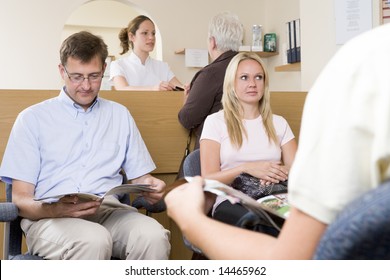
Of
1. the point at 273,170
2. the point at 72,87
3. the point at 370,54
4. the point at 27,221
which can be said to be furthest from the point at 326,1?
the point at 370,54

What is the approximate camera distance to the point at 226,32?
2619 millimetres

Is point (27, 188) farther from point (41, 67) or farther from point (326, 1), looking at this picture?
point (41, 67)

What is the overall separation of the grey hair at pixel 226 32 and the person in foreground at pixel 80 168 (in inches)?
32.3

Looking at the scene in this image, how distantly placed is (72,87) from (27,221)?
56 cm

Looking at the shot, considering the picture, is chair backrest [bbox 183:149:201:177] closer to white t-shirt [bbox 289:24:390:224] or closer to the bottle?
white t-shirt [bbox 289:24:390:224]

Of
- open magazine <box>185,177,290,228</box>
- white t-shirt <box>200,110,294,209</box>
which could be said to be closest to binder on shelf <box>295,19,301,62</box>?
white t-shirt <box>200,110,294,209</box>

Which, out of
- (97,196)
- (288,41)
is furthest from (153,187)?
(288,41)

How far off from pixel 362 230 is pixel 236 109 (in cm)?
179

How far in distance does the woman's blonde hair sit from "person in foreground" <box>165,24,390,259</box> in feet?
5.18

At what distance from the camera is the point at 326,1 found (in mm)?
3031

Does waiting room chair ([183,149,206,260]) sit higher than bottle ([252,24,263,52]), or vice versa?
bottle ([252,24,263,52])

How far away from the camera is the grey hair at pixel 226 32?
2625 mm

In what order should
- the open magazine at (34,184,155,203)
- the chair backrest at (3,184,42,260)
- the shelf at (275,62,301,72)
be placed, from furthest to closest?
the shelf at (275,62,301,72), the chair backrest at (3,184,42,260), the open magazine at (34,184,155,203)

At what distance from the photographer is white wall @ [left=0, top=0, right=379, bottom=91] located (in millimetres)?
4574
